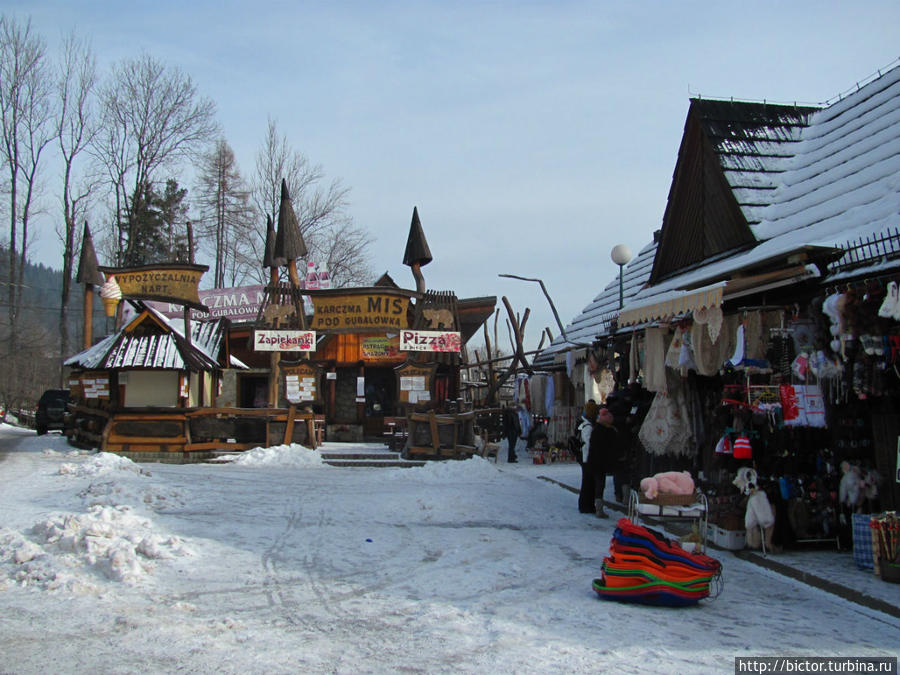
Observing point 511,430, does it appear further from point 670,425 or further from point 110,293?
point 110,293

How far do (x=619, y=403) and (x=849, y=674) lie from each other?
7.71 metres

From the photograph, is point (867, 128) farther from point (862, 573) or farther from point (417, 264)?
point (417, 264)

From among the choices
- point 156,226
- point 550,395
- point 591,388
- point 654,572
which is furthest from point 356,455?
point 156,226

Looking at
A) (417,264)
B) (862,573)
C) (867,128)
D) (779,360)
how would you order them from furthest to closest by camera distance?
(417,264)
(867,128)
(779,360)
(862,573)

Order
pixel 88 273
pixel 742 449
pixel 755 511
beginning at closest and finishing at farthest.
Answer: pixel 755 511 → pixel 742 449 → pixel 88 273

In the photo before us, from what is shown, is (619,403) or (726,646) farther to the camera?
(619,403)

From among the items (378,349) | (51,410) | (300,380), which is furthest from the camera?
(51,410)

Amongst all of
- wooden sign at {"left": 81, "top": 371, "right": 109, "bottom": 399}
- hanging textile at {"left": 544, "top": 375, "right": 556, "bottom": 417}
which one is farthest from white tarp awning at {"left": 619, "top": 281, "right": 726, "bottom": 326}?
wooden sign at {"left": 81, "top": 371, "right": 109, "bottom": 399}

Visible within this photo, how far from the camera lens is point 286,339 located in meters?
19.8

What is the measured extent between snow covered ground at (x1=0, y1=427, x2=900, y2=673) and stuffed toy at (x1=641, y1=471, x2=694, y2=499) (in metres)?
0.98

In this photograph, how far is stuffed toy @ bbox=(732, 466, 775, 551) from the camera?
8.50 m

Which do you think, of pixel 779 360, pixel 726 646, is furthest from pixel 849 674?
pixel 779 360

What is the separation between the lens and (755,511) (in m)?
8.53

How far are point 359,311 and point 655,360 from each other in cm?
1042
